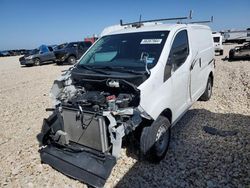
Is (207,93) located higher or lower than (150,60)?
lower

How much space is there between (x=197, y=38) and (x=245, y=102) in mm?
2431

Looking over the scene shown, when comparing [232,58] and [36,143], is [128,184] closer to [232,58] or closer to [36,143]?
[36,143]

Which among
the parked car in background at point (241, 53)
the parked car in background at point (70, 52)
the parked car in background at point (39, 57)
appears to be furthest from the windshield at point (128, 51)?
the parked car in background at point (39, 57)

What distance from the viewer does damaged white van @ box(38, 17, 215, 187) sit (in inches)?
128

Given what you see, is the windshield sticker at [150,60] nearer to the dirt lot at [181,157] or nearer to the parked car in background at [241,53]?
the dirt lot at [181,157]

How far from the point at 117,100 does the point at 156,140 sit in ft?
2.84

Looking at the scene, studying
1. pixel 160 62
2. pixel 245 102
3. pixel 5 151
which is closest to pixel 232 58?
pixel 245 102

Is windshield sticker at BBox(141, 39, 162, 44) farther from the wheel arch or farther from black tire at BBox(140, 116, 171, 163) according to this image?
black tire at BBox(140, 116, 171, 163)

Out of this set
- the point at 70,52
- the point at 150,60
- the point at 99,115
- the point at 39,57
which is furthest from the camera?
the point at 39,57

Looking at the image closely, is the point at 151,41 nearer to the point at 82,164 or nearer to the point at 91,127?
the point at 91,127

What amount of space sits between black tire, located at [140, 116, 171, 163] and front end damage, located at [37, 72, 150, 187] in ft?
0.91

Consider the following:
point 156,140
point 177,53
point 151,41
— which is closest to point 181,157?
point 156,140

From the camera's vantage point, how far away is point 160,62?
144 inches

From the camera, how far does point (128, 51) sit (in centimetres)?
419
